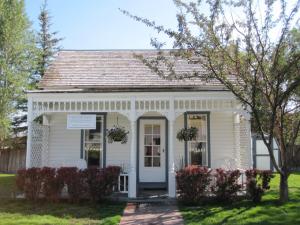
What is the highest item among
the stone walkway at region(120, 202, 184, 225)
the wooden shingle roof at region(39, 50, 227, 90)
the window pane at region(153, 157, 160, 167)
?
the wooden shingle roof at region(39, 50, 227, 90)

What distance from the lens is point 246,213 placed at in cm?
973

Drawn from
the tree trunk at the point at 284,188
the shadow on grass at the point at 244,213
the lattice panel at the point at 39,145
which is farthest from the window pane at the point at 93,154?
the tree trunk at the point at 284,188

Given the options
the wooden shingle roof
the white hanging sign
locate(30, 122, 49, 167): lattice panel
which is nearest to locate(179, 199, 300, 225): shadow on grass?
the white hanging sign

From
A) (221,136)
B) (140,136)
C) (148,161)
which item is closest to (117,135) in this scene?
(140,136)

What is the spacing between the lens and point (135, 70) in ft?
51.8

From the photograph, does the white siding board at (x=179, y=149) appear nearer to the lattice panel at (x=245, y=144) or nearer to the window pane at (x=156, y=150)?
the window pane at (x=156, y=150)

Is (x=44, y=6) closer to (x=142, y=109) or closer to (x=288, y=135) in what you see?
(x=142, y=109)

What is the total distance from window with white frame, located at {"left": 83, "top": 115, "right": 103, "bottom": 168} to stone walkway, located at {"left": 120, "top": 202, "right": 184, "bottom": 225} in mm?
3441

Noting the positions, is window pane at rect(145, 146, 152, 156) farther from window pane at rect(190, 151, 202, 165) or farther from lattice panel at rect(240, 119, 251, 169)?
lattice panel at rect(240, 119, 251, 169)

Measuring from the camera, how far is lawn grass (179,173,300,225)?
8.93 metres

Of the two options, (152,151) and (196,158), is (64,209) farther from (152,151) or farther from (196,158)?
(196,158)

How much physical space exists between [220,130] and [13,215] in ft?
26.5

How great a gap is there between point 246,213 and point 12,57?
15.7 m

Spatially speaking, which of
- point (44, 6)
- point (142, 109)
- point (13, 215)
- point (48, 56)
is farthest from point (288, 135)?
point (44, 6)
